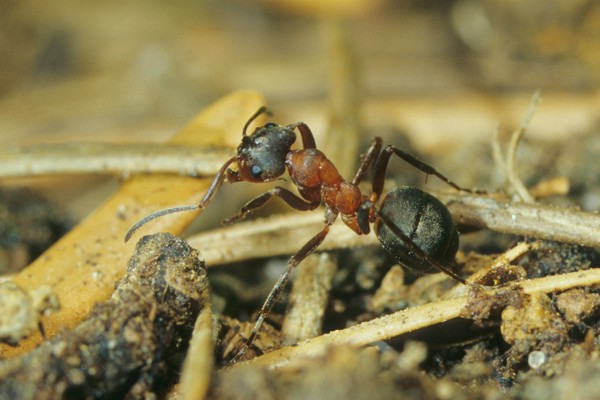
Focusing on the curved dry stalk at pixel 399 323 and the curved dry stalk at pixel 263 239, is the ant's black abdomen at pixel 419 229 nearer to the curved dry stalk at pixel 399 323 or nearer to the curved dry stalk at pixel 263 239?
the curved dry stalk at pixel 263 239

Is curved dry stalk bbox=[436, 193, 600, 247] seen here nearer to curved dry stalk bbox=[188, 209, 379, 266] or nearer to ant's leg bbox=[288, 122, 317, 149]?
curved dry stalk bbox=[188, 209, 379, 266]

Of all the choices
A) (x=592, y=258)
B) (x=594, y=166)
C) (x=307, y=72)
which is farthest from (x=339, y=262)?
(x=307, y=72)

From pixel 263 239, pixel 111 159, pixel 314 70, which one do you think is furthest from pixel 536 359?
pixel 314 70

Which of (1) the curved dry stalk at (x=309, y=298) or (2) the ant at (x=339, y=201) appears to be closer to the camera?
(1) the curved dry stalk at (x=309, y=298)

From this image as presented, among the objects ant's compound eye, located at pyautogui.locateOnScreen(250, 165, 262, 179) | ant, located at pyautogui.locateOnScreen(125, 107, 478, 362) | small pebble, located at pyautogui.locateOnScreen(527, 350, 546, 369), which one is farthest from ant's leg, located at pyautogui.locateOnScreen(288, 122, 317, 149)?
small pebble, located at pyautogui.locateOnScreen(527, 350, 546, 369)

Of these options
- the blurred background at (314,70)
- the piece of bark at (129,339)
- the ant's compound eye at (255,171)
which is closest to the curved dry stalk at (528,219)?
the blurred background at (314,70)

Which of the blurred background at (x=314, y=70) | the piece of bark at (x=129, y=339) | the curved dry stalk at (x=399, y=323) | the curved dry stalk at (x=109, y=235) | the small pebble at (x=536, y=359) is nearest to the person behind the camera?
the piece of bark at (x=129, y=339)

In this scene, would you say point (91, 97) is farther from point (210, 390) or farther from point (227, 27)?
point (210, 390)
